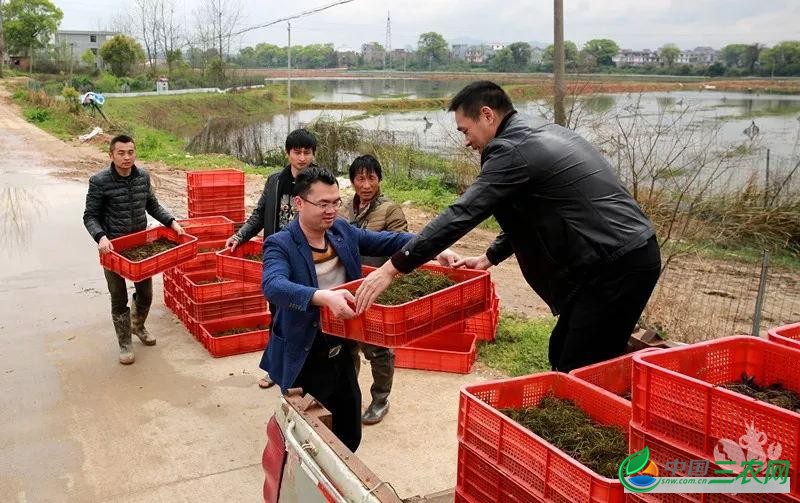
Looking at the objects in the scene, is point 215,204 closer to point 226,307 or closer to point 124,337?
point 226,307

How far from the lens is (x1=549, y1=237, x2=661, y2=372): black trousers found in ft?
9.53

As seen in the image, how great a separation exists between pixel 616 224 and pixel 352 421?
1.57 m

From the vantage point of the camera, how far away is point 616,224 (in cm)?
288

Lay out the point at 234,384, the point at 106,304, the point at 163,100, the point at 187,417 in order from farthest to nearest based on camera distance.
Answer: the point at 163,100 < the point at 106,304 < the point at 234,384 < the point at 187,417

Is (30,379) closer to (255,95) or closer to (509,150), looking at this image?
(509,150)

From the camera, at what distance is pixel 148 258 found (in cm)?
491

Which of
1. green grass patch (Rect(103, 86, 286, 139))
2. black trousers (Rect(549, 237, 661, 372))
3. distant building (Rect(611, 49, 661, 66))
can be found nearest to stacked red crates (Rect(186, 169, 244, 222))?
black trousers (Rect(549, 237, 661, 372))

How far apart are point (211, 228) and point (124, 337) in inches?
55.4

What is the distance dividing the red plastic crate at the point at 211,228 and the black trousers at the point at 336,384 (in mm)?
3568

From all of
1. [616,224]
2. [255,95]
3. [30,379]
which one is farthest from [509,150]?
[255,95]

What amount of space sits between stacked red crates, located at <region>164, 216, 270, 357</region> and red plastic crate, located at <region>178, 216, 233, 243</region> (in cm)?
7

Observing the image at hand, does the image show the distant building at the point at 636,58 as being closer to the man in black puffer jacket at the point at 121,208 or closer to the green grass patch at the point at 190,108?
the green grass patch at the point at 190,108
